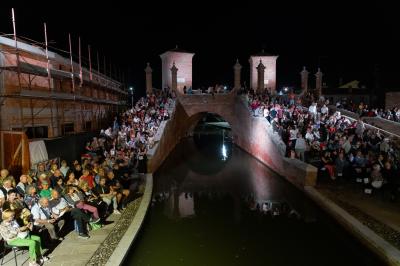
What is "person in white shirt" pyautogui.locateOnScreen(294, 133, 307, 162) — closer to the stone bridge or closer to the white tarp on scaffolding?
the stone bridge

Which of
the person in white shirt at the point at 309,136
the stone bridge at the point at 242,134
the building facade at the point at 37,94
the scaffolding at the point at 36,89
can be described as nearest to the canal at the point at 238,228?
the stone bridge at the point at 242,134

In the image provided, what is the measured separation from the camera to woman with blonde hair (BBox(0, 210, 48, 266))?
6656 millimetres

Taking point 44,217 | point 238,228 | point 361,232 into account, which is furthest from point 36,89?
point 361,232

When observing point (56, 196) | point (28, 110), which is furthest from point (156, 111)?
point (56, 196)

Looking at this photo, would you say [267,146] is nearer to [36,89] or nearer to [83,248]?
[36,89]

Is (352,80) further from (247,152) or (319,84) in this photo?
(247,152)

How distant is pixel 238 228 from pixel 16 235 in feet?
20.7

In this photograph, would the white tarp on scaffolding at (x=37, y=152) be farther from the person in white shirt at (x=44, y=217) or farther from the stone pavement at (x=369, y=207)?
the stone pavement at (x=369, y=207)

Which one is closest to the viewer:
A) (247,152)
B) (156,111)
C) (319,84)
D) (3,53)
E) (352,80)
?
(3,53)

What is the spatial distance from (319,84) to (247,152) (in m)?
11.2

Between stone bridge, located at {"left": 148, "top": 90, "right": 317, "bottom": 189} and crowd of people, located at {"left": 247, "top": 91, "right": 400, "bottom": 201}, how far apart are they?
0.61 metres

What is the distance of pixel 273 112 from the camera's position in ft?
69.2

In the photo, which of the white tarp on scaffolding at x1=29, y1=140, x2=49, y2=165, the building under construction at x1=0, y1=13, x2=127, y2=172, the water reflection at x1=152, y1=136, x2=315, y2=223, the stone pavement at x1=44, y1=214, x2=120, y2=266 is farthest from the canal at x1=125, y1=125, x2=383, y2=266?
the building under construction at x1=0, y1=13, x2=127, y2=172

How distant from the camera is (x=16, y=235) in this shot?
6.74m
